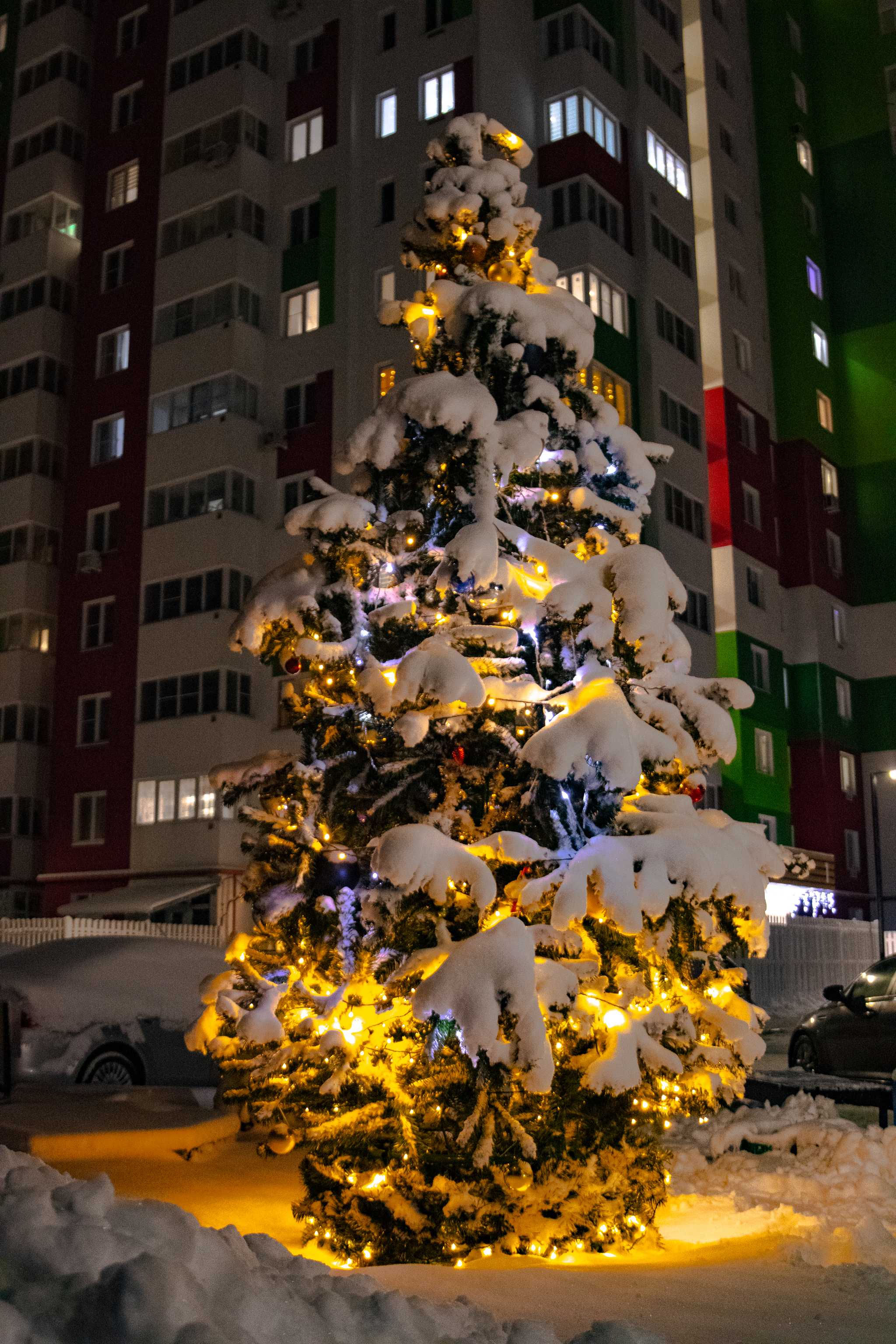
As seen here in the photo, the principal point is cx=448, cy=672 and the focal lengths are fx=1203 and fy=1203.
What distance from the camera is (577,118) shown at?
101 feet

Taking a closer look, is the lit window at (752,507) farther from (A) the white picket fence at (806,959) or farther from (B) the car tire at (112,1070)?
(B) the car tire at (112,1070)

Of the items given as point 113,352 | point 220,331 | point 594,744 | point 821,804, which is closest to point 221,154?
point 220,331

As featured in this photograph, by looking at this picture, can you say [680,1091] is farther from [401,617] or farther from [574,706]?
[401,617]

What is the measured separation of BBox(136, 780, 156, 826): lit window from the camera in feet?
95.7

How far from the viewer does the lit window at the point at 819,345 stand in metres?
40.9

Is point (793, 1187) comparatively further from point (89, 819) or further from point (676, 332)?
point (676, 332)

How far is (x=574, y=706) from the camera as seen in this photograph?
697cm

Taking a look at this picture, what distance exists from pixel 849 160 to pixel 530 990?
1772 inches

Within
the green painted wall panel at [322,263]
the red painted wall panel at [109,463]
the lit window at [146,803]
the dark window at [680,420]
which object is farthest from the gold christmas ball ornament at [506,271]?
the dark window at [680,420]

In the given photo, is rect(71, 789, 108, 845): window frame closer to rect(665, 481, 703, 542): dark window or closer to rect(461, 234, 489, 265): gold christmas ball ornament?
rect(665, 481, 703, 542): dark window

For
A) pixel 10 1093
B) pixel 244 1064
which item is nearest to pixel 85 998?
pixel 10 1093

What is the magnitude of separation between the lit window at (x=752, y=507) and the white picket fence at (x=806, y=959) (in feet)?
39.5

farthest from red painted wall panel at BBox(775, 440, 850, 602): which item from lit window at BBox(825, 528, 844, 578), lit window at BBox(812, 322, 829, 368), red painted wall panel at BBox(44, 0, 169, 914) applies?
red painted wall panel at BBox(44, 0, 169, 914)

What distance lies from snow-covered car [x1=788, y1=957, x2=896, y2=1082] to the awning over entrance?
16017mm
